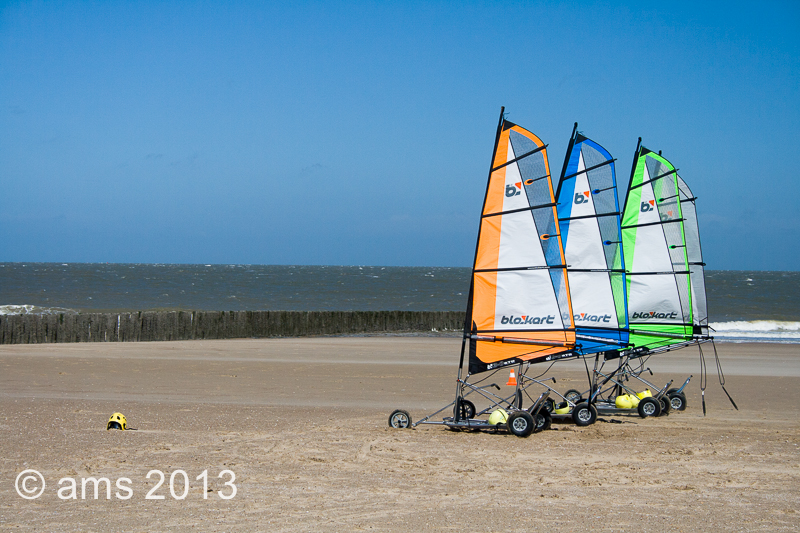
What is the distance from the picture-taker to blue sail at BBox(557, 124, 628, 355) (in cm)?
1157

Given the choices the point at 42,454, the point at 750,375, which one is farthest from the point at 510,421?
the point at 750,375

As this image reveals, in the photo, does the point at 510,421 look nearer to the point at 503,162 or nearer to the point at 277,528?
the point at 503,162

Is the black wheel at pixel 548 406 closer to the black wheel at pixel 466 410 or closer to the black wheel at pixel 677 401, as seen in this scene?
the black wheel at pixel 466 410

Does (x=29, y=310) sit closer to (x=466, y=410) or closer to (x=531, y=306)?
(x=466, y=410)

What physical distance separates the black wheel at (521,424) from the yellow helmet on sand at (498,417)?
276 mm

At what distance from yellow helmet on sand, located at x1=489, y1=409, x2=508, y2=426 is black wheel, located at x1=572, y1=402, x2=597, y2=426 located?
1.43 metres

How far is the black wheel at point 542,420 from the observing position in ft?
33.9

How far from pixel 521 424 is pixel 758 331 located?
103 feet

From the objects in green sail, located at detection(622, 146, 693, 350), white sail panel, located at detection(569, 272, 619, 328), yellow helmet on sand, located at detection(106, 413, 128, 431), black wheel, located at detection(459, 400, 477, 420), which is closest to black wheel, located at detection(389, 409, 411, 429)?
black wheel, located at detection(459, 400, 477, 420)

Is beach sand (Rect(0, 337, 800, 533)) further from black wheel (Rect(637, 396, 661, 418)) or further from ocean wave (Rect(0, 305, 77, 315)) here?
ocean wave (Rect(0, 305, 77, 315))

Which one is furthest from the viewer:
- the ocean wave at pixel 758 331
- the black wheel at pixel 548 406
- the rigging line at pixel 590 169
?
the ocean wave at pixel 758 331

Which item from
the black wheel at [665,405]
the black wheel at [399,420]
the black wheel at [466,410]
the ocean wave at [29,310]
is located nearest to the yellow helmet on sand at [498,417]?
the black wheel at [466,410]

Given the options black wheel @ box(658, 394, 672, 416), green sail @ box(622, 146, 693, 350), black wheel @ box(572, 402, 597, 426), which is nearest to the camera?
black wheel @ box(572, 402, 597, 426)

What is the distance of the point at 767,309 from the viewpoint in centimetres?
5109
